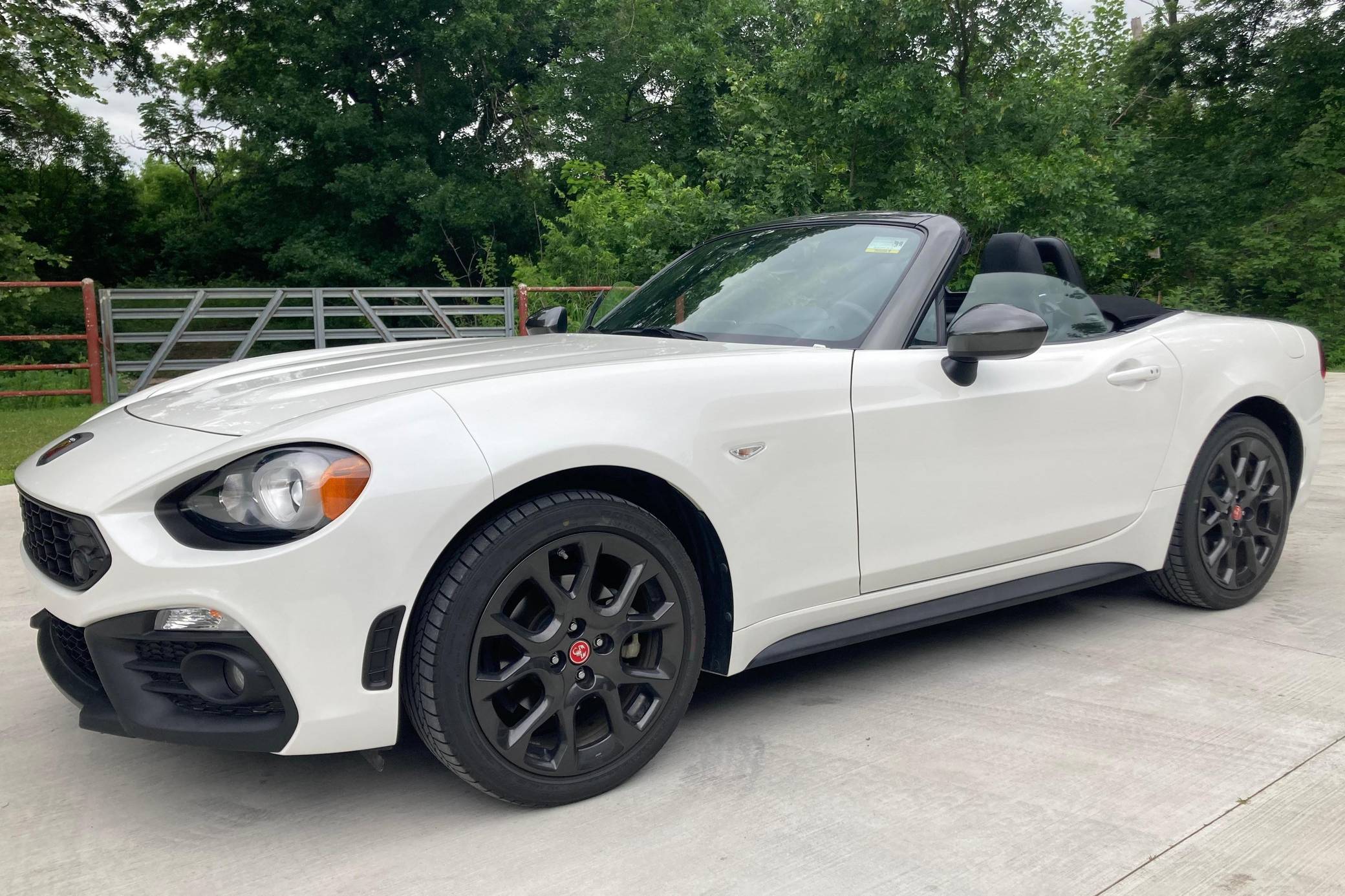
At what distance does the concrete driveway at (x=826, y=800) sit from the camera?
2100mm

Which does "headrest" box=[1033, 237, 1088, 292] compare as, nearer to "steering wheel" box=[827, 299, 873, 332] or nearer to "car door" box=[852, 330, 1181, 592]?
"car door" box=[852, 330, 1181, 592]

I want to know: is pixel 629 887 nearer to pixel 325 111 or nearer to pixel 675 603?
pixel 675 603

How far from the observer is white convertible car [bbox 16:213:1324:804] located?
6.83 ft

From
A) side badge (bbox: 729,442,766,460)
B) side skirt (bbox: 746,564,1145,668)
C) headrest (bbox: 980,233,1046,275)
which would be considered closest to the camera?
side badge (bbox: 729,442,766,460)

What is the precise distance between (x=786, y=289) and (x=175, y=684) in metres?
1.99

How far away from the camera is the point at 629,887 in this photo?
80.7 inches

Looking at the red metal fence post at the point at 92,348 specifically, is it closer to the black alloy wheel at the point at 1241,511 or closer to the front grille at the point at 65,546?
the front grille at the point at 65,546

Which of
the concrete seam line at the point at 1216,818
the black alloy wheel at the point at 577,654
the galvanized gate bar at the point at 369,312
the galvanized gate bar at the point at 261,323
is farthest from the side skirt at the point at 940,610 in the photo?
the galvanized gate bar at the point at 369,312

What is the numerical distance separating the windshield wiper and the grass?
17.0 feet

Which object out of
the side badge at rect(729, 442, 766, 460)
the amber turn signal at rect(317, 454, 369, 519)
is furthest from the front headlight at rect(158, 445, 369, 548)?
the side badge at rect(729, 442, 766, 460)

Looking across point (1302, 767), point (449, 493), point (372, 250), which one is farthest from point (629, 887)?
point (372, 250)

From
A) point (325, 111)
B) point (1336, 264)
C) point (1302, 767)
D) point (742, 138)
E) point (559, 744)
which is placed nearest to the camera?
point (559, 744)

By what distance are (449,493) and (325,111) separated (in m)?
25.2

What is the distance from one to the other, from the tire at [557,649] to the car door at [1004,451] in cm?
64
